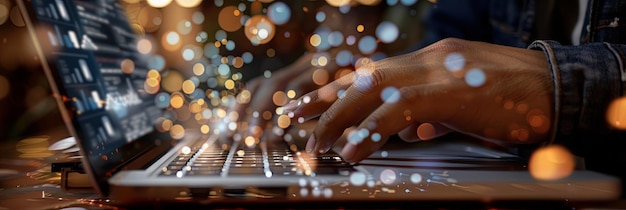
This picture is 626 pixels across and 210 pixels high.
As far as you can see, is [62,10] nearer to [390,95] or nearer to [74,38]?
[74,38]

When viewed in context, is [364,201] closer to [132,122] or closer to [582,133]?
[582,133]

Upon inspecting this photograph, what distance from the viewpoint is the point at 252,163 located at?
0.57 m

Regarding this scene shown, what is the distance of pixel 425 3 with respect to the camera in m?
1.74

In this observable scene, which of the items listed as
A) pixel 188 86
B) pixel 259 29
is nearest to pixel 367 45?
pixel 259 29

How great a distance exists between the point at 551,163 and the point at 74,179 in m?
0.51

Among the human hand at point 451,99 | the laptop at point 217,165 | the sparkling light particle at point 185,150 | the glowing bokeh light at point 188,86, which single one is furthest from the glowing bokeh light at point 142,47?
the glowing bokeh light at point 188,86

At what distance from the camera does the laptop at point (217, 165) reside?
0.43 m

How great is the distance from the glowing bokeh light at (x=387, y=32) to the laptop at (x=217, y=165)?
1.11 meters

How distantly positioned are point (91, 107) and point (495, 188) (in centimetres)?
44

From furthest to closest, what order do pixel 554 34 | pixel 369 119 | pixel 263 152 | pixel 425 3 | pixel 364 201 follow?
pixel 425 3
pixel 554 34
pixel 263 152
pixel 369 119
pixel 364 201

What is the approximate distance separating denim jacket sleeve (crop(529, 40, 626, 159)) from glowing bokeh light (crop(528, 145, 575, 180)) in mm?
16

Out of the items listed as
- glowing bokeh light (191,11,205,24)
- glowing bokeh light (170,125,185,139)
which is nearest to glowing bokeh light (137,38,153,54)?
glowing bokeh light (170,125,185,139)

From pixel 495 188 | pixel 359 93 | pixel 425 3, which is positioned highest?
pixel 425 3

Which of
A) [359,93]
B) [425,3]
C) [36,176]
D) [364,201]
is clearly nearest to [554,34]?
[425,3]
